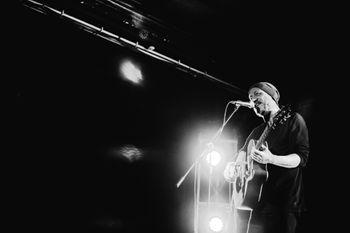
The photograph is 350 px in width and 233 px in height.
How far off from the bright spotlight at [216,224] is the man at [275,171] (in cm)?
54

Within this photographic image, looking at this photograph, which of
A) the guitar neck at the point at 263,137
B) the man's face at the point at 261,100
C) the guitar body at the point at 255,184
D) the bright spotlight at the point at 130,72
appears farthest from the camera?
the bright spotlight at the point at 130,72

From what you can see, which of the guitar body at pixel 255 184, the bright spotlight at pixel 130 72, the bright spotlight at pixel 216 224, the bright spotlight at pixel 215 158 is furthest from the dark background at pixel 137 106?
the guitar body at pixel 255 184

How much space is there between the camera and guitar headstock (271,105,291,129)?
2555 millimetres

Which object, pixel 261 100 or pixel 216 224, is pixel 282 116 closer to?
pixel 261 100

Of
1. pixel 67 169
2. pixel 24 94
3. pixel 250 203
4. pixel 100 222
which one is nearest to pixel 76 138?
pixel 67 169

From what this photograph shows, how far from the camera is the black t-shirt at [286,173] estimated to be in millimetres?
2197

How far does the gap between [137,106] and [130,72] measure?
0.44 meters

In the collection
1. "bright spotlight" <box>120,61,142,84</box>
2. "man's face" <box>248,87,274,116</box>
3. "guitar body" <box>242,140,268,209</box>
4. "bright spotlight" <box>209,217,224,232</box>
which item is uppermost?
"bright spotlight" <box>120,61,142,84</box>

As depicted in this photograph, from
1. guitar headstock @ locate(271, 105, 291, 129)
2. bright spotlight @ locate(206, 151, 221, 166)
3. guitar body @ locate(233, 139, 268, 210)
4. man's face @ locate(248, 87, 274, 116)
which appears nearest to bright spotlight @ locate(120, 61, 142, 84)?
bright spotlight @ locate(206, 151, 221, 166)

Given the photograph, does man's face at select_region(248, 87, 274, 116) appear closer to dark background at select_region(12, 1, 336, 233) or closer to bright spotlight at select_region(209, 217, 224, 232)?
dark background at select_region(12, 1, 336, 233)

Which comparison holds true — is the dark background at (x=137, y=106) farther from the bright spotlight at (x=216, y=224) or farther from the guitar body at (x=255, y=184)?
the guitar body at (x=255, y=184)

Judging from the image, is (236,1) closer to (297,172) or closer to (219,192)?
(297,172)

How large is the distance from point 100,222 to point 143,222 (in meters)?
0.58

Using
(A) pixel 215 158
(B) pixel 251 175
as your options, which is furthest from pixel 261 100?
(A) pixel 215 158
